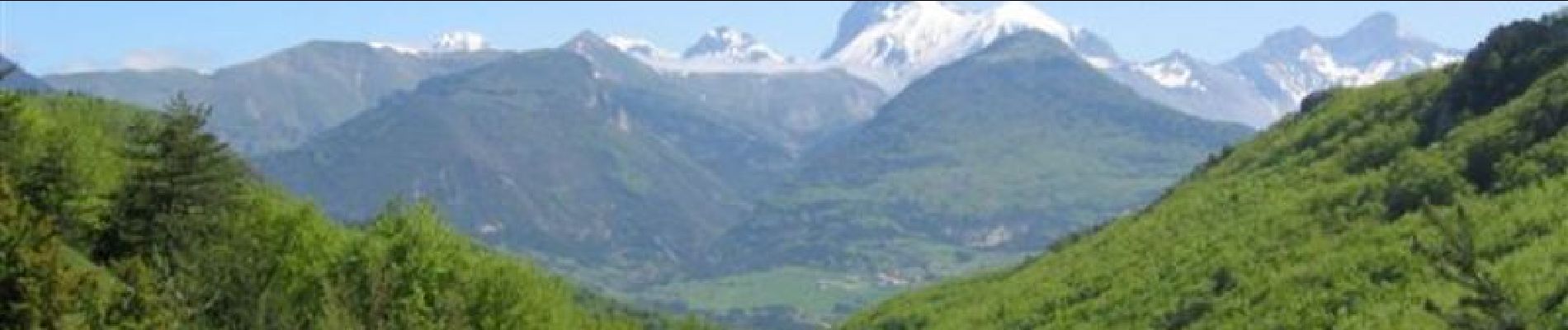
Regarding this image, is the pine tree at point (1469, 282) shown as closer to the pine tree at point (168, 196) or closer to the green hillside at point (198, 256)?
the green hillside at point (198, 256)

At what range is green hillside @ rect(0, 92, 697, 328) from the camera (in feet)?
151

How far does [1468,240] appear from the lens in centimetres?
2284

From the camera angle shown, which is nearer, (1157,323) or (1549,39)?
(1157,323)

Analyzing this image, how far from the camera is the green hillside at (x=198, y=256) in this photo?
151 feet

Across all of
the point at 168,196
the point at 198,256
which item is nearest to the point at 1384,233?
the point at 168,196

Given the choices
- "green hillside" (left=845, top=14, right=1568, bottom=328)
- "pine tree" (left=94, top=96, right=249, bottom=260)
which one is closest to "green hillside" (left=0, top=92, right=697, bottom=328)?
"pine tree" (left=94, top=96, right=249, bottom=260)

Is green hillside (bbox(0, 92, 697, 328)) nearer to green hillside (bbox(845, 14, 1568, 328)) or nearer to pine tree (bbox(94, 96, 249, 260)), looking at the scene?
pine tree (bbox(94, 96, 249, 260))

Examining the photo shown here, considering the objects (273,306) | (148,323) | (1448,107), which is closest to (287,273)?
(273,306)

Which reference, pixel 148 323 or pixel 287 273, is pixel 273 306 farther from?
pixel 148 323

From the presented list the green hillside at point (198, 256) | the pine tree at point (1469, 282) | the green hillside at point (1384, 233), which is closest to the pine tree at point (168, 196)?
the green hillside at point (198, 256)

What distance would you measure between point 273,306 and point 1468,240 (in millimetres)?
52158

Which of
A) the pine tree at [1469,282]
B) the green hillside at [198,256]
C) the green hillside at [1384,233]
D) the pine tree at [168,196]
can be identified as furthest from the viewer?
the green hillside at [1384,233]

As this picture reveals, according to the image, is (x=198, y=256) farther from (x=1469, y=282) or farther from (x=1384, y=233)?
(x=1384, y=233)

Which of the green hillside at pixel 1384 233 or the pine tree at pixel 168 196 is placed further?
the green hillside at pixel 1384 233
